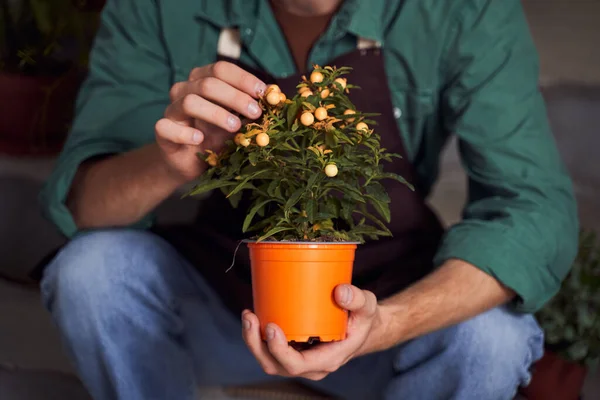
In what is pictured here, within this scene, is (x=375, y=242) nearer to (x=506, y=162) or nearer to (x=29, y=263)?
(x=506, y=162)

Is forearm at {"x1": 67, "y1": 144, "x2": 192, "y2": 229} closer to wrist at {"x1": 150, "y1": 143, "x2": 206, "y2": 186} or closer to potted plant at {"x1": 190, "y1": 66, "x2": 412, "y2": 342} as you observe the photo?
wrist at {"x1": 150, "y1": 143, "x2": 206, "y2": 186}

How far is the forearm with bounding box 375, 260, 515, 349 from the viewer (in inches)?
48.6

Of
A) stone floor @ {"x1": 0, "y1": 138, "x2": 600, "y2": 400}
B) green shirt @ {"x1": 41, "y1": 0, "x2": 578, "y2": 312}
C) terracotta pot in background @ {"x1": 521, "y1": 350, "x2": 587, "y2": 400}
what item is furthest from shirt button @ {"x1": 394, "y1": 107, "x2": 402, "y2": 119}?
stone floor @ {"x1": 0, "y1": 138, "x2": 600, "y2": 400}

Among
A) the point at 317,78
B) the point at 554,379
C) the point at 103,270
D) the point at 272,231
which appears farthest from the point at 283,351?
the point at 554,379

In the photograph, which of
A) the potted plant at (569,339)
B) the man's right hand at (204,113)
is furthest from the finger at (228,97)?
the potted plant at (569,339)

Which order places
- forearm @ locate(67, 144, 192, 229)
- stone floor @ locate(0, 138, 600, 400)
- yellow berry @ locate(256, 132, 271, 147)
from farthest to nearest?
stone floor @ locate(0, 138, 600, 400), forearm @ locate(67, 144, 192, 229), yellow berry @ locate(256, 132, 271, 147)

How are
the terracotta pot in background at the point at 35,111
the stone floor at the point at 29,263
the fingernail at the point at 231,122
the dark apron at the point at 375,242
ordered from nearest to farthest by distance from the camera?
the fingernail at the point at 231,122 → the dark apron at the point at 375,242 → the stone floor at the point at 29,263 → the terracotta pot in background at the point at 35,111

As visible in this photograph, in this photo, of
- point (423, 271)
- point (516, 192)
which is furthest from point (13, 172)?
point (516, 192)

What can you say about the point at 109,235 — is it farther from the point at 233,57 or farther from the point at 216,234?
the point at 233,57

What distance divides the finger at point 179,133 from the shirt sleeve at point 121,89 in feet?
1.22

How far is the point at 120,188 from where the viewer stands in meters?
1.34

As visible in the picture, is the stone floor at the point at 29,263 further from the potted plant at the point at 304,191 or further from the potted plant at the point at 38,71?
the potted plant at the point at 304,191

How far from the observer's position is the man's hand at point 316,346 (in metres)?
0.99

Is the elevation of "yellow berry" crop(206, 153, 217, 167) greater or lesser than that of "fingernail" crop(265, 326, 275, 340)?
greater
